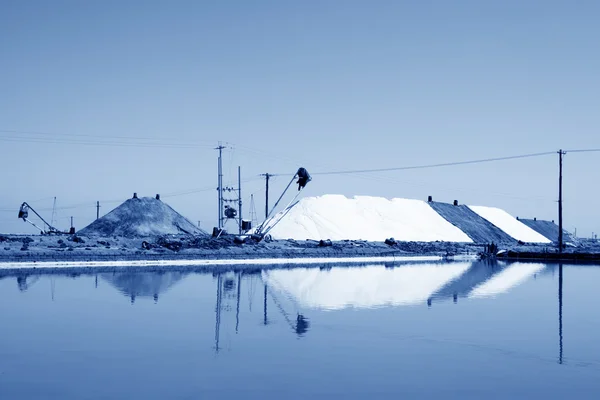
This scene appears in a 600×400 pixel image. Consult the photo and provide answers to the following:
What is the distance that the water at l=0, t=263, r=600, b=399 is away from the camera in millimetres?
8742

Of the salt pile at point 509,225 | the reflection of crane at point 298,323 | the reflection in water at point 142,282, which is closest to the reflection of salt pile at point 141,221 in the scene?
the reflection in water at point 142,282

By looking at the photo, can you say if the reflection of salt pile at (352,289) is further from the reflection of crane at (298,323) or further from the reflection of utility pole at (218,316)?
the reflection of utility pole at (218,316)

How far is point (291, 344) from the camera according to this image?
11852 mm

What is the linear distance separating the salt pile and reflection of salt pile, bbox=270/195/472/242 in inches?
494

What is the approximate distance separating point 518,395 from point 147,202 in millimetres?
62624

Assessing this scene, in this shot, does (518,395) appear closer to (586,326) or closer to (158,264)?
(586,326)

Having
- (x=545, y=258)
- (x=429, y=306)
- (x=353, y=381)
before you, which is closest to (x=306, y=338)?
(x=353, y=381)

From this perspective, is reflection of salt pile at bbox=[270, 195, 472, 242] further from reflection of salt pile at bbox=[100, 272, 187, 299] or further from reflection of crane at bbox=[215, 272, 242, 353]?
reflection of crane at bbox=[215, 272, 242, 353]

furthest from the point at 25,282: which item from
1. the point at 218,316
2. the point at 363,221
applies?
the point at 363,221

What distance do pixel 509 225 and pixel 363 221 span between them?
30.0m

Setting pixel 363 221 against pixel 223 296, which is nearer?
pixel 223 296

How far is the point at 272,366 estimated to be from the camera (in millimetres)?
9930

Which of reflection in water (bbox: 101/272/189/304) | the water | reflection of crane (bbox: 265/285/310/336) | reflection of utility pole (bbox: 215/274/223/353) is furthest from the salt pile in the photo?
reflection of crane (bbox: 265/285/310/336)

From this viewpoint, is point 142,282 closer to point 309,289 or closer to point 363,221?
point 309,289
